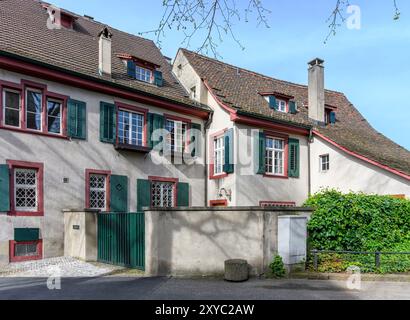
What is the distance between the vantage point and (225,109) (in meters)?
16.8

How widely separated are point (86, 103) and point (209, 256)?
7892 millimetres

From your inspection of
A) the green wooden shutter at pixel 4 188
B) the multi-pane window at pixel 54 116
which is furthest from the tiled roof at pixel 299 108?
the green wooden shutter at pixel 4 188

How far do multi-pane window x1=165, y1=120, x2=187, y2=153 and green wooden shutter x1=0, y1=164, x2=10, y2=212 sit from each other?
670 centimetres

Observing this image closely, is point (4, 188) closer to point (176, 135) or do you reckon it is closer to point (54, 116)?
point (54, 116)

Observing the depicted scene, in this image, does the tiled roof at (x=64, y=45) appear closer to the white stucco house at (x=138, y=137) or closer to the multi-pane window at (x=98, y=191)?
the white stucco house at (x=138, y=137)

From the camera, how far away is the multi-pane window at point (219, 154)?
55.4 feet

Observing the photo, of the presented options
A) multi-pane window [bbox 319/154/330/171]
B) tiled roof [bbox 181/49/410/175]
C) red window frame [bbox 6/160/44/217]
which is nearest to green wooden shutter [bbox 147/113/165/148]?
tiled roof [bbox 181/49/410/175]

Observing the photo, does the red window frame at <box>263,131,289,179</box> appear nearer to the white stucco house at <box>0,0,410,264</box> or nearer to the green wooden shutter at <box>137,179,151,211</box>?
the white stucco house at <box>0,0,410,264</box>

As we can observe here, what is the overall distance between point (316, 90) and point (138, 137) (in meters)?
10.5

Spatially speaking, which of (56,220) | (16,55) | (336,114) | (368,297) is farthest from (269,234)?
(336,114)

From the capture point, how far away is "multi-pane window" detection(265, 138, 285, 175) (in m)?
17.4

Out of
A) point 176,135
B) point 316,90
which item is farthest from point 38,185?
point 316,90

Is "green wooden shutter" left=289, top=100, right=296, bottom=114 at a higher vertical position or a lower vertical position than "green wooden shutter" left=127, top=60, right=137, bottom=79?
lower

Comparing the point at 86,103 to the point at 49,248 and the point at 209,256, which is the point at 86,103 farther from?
the point at 209,256
